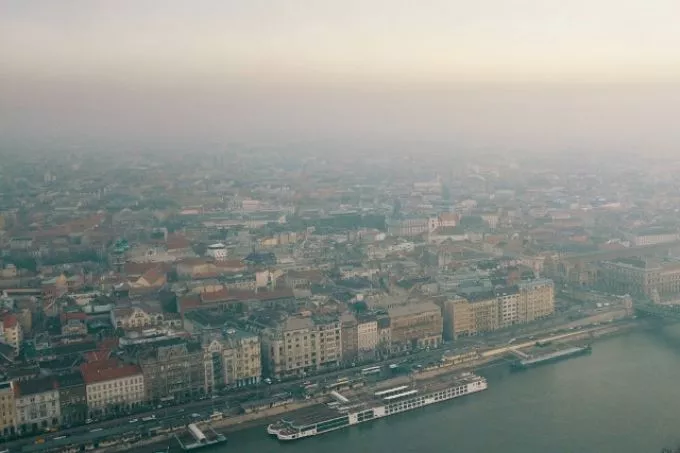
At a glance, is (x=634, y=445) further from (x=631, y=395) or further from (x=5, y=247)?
(x=5, y=247)

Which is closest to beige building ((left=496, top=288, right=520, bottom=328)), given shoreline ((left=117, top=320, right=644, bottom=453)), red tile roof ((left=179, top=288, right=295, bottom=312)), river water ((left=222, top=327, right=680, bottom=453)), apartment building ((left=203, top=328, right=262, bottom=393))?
shoreline ((left=117, top=320, right=644, bottom=453))

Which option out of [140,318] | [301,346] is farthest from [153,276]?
[301,346]

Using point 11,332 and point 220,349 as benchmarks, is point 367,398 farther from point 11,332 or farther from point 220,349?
point 11,332

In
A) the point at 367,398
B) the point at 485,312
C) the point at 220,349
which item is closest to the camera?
the point at 367,398

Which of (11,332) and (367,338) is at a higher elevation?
(11,332)

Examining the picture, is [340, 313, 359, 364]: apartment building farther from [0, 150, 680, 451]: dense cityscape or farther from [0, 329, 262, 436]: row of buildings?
[0, 329, 262, 436]: row of buildings

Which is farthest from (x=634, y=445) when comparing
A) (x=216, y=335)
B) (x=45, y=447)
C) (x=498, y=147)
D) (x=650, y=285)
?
(x=498, y=147)

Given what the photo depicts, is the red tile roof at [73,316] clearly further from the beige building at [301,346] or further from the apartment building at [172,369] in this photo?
the beige building at [301,346]
